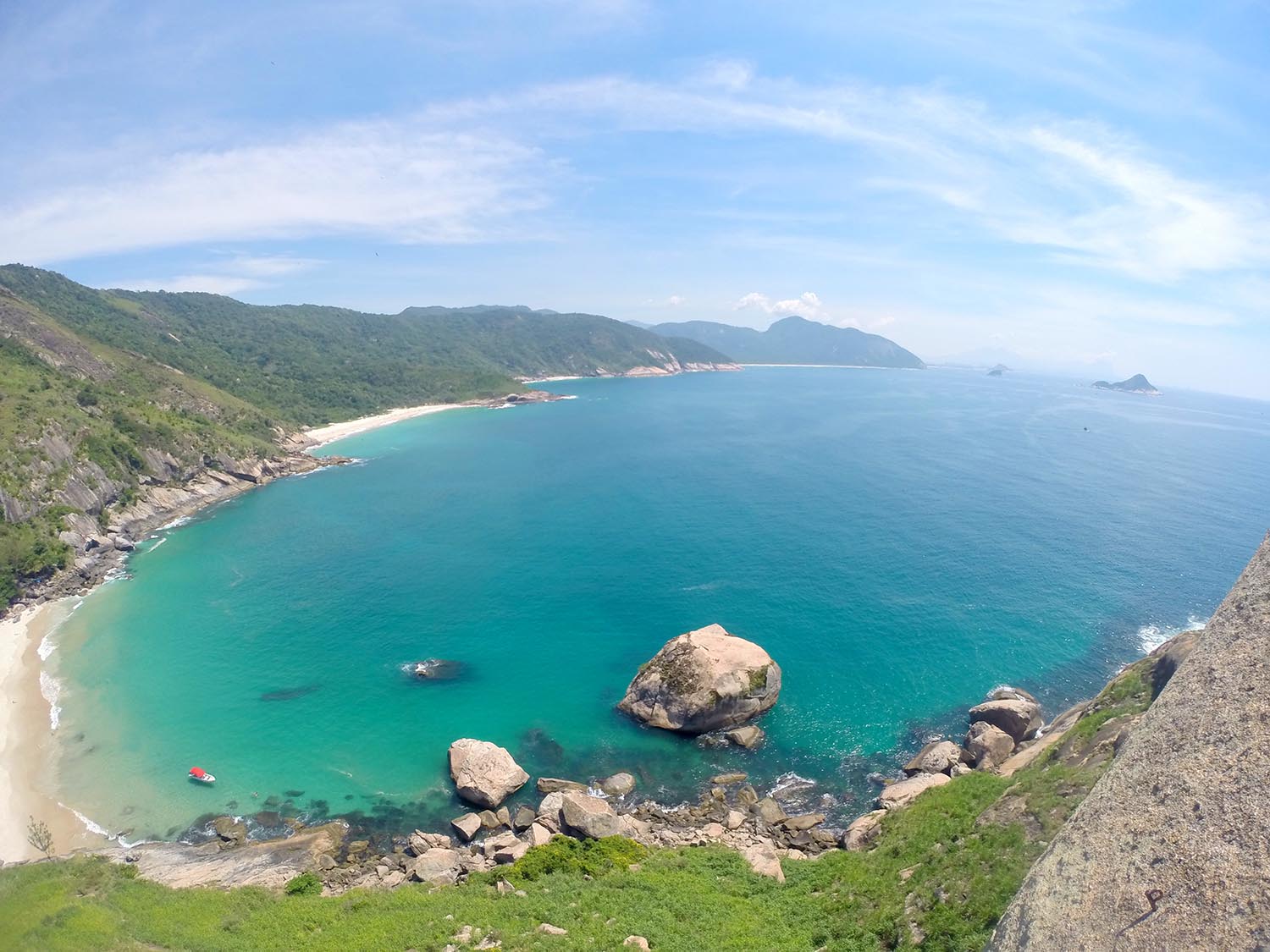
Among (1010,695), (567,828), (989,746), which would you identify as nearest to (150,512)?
(567,828)

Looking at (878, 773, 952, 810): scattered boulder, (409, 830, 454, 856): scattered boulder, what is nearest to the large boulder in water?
(878, 773, 952, 810): scattered boulder

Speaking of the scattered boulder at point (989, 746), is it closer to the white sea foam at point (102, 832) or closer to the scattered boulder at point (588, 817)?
the scattered boulder at point (588, 817)

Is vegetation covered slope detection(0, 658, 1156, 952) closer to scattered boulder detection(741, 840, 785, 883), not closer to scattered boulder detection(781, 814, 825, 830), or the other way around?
scattered boulder detection(741, 840, 785, 883)

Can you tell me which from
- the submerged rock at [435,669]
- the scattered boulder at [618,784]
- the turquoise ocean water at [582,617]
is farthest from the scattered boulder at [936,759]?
the submerged rock at [435,669]

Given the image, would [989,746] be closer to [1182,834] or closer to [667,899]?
[667,899]

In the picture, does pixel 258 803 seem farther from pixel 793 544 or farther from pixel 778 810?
pixel 793 544
